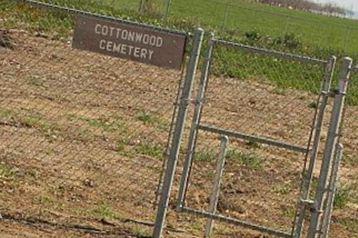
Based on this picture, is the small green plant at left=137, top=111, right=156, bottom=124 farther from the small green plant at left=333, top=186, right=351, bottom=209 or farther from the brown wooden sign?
the brown wooden sign

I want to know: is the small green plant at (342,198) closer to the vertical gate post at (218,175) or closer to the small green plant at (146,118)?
the vertical gate post at (218,175)

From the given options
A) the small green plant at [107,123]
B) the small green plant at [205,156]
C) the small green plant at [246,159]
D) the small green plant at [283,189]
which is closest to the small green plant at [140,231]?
the small green plant at [283,189]

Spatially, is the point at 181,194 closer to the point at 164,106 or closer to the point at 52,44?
the point at 164,106

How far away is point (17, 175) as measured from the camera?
1070 cm

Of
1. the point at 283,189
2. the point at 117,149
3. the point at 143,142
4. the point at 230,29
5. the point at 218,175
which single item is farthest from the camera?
the point at 230,29

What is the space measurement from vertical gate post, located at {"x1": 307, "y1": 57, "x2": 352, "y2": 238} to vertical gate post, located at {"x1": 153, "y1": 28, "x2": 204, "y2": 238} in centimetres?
122

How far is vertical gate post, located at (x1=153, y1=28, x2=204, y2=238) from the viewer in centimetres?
853

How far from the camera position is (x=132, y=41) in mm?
8688

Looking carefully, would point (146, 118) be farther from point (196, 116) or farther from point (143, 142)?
point (196, 116)

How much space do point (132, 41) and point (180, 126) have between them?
0.82m

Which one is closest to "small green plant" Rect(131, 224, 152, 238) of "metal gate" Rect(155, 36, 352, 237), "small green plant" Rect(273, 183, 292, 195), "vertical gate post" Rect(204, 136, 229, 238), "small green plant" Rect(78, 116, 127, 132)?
"metal gate" Rect(155, 36, 352, 237)

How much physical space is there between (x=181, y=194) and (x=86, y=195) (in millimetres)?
1919

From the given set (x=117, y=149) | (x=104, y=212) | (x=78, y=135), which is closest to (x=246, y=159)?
(x=117, y=149)

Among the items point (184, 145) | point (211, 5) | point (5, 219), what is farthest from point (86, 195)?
point (211, 5)
